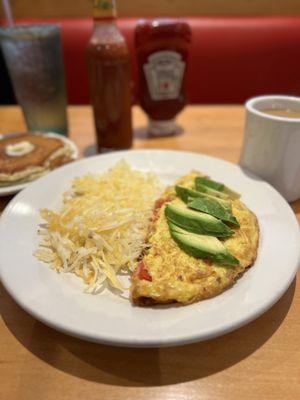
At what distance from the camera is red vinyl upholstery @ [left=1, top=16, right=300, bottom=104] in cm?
Answer: 279

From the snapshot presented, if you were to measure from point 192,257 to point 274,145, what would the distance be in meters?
0.53

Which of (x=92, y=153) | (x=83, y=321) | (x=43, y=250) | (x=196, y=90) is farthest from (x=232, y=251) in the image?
(x=196, y=90)

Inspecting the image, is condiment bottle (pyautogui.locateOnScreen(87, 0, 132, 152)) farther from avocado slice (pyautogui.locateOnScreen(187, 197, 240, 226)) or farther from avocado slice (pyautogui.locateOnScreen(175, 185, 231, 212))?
avocado slice (pyautogui.locateOnScreen(187, 197, 240, 226))

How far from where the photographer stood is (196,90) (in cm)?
302

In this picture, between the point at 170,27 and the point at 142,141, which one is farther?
the point at 142,141

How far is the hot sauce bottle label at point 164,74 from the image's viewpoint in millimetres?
1656

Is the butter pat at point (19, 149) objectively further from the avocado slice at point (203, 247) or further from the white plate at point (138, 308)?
the avocado slice at point (203, 247)

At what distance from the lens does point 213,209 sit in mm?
1002

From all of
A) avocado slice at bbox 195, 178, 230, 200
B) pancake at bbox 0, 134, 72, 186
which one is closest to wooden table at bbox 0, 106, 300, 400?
avocado slice at bbox 195, 178, 230, 200

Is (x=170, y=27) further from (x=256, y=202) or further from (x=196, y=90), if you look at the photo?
(x=196, y=90)

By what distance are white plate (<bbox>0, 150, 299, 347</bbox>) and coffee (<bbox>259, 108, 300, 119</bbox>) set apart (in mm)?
262

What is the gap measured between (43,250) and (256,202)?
2.26 feet

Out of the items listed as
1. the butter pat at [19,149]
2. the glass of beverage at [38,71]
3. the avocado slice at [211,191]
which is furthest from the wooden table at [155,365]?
the glass of beverage at [38,71]

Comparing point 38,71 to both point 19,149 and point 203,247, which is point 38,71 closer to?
point 19,149
